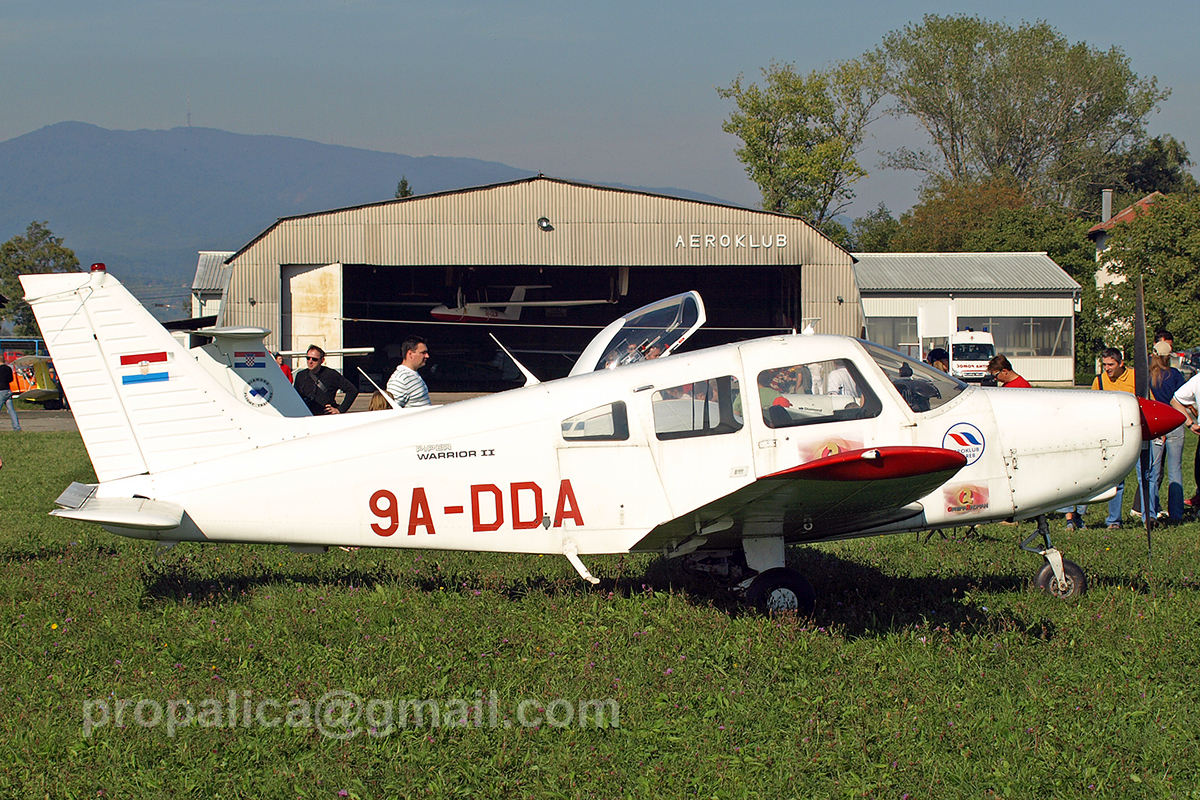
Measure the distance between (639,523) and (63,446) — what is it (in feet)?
50.6

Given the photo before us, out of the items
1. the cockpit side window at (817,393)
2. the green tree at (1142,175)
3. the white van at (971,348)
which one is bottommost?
the cockpit side window at (817,393)

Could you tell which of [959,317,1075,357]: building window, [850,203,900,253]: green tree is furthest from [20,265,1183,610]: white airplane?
[850,203,900,253]: green tree

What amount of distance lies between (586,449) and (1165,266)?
122 ft

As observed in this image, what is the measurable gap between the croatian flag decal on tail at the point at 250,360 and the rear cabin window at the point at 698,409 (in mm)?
7590

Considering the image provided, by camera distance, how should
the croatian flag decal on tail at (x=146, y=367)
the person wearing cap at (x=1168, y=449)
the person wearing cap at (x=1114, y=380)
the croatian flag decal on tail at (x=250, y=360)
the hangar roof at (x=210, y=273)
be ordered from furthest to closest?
the hangar roof at (x=210, y=273)
the croatian flag decal on tail at (x=250, y=360)
the person wearing cap at (x=1168, y=449)
the person wearing cap at (x=1114, y=380)
the croatian flag decal on tail at (x=146, y=367)

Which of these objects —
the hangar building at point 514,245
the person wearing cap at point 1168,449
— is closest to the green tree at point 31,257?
the hangar building at point 514,245

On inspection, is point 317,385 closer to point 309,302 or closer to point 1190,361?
point 309,302

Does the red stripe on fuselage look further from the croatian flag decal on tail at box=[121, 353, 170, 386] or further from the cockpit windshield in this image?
the croatian flag decal on tail at box=[121, 353, 170, 386]

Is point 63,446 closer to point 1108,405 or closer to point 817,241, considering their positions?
point 1108,405

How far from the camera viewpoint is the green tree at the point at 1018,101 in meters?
63.8

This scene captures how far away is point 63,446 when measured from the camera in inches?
687

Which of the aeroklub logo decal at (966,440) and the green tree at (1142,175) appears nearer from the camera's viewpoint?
the aeroklub logo decal at (966,440)

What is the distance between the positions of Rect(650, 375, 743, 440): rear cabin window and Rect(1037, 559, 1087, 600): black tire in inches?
107

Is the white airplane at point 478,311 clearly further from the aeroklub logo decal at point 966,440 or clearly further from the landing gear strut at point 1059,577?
the aeroklub logo decal at point 966,440
